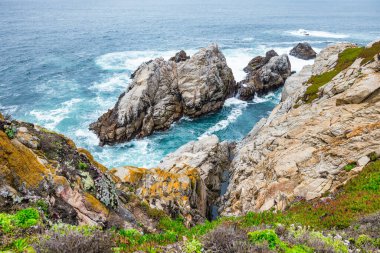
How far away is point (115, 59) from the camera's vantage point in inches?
3381

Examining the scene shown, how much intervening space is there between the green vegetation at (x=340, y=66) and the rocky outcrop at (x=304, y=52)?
48.3 m

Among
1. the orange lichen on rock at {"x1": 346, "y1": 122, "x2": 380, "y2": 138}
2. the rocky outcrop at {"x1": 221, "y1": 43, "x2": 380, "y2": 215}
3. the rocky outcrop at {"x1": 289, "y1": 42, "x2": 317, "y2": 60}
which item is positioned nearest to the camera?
the rocky outcrop at {"x1": 221, "y1": 43, "x2": 380, "y2": 215}

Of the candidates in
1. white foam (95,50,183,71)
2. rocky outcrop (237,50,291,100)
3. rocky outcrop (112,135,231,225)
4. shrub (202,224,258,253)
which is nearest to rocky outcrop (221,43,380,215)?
rocky outcrop (112,135,231,225)

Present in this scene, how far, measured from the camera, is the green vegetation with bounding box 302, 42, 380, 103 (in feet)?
105

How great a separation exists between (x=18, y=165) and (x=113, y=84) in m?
57.7

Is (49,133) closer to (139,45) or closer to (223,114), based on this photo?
(223,114)

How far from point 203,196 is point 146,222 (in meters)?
11.2

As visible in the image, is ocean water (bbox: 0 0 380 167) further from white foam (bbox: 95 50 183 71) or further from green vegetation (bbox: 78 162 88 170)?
green vegetation (bbox: 78 162 88 170)

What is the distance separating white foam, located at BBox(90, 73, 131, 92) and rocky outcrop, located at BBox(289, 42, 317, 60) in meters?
53.3


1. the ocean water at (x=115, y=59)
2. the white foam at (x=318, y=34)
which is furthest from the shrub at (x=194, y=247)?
the white foam at (x=318, y=34)

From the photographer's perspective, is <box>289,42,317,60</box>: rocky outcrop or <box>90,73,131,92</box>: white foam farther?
<box>289,42,317,60</box>: rocky outcrop

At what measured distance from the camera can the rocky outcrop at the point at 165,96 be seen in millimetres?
46656

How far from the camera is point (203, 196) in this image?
2717 cm

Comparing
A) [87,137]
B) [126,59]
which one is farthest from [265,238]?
[126,59]
